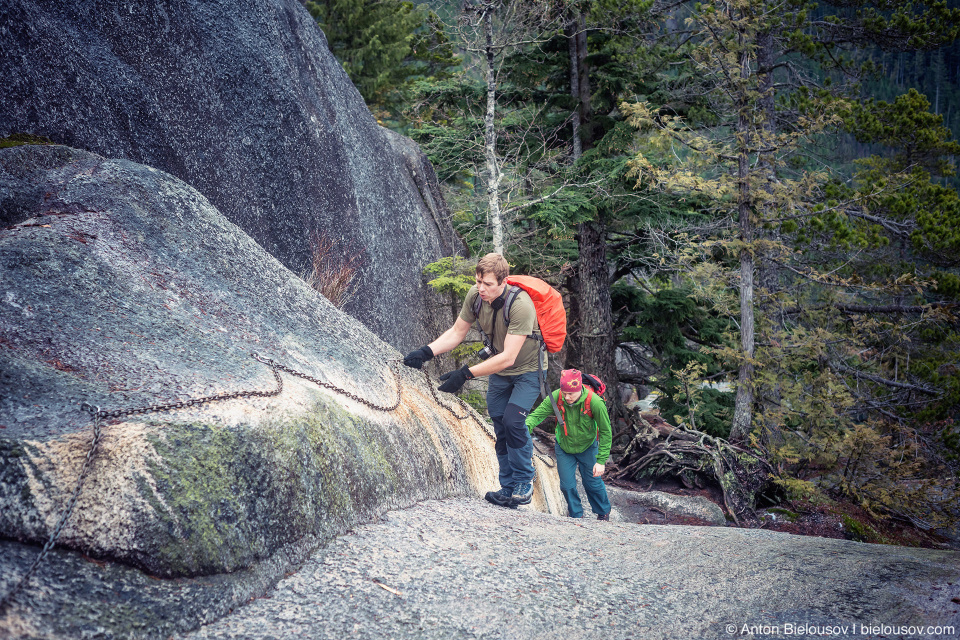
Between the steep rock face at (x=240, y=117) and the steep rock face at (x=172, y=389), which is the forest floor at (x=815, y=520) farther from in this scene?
the steep rock face at (x=172, y=389)

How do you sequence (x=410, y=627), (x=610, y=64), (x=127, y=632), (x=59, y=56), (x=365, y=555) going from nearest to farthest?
1. (x=127, y=632)
2. (x=410, y=627)
3. (x=365, y=555)
4. (x=59, y=56)
5. (x=610, y=64)

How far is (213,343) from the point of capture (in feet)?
14.6

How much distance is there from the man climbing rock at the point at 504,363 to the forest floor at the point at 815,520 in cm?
555

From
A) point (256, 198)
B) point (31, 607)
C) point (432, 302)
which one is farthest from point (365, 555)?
point (432, 302)

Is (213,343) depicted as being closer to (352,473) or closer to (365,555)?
(352,473)

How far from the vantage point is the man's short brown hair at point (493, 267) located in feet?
19.1

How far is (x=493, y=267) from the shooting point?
5809 millimetres

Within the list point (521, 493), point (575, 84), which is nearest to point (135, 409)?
point (521, 493)

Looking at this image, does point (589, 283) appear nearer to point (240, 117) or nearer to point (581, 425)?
point (581, 425)

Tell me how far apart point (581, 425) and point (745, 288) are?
778 cm

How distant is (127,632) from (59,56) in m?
6.42

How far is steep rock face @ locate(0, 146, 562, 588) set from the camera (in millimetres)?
2963

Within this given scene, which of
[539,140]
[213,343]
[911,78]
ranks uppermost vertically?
[911,78]

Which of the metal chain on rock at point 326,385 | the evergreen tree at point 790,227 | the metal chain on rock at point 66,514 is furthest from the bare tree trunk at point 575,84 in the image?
the metal chain on rock at point 66,514
